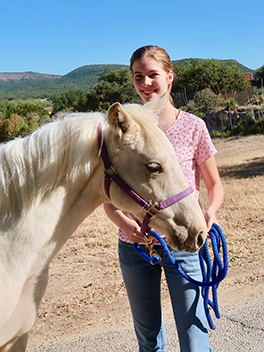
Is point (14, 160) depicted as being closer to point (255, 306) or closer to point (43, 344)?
point (43, 344)

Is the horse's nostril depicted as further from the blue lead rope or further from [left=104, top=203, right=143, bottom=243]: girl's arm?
[left=104, top=203, right=143, bottom=243]: girl's arm

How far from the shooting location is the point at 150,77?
2186 millimetres

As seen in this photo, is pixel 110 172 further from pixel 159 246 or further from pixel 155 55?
pixel 155 55

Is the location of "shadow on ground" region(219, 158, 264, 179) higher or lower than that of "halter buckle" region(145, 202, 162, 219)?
lower

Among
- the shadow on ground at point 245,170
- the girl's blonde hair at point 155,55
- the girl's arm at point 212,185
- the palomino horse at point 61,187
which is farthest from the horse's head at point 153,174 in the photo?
the shadow on ground at point 245,170

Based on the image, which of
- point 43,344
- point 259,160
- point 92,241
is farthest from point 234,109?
point 43,344

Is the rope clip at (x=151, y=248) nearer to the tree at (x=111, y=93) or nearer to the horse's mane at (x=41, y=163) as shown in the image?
the horse's mane at (x=41, y=163)

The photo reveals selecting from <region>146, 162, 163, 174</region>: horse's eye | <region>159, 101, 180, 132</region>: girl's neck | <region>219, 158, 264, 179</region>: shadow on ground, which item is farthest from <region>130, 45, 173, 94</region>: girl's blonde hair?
<region>219, 158, 264, 179</region>: shadow on ground

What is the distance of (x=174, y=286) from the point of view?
2.01 m

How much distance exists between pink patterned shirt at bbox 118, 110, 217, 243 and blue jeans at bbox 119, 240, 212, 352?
48 cm

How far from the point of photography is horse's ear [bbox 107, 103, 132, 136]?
161 cm

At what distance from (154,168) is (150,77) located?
77 cm

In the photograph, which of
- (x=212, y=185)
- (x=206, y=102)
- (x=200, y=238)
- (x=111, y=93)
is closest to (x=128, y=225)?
(x=200, y=238)

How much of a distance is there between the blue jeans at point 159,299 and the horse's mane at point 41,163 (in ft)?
2.43
